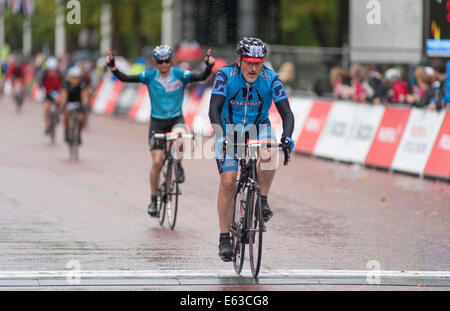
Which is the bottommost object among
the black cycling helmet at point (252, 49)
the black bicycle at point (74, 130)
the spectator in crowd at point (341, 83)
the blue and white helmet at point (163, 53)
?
the black bicycle at point (74, 130)

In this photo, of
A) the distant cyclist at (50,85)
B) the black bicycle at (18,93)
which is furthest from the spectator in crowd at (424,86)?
→ the black bicycle at (18,93)

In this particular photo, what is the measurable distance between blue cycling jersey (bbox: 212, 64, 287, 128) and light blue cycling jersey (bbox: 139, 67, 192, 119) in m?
3.43

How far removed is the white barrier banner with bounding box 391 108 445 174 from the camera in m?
16.9

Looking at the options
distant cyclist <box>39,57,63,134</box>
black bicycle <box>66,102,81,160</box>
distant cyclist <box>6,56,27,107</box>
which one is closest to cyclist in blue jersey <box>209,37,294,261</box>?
black bicycle <box>66,102,81,160</box>

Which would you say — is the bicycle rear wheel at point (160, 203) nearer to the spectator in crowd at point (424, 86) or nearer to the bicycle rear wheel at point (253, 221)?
the bicycle rear wheel at point (253, 221)

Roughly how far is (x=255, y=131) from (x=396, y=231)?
3.38 m

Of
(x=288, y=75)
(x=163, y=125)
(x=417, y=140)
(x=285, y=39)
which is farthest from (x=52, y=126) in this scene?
(x=285, y=39)

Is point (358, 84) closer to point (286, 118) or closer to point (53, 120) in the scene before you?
point (53, 120)

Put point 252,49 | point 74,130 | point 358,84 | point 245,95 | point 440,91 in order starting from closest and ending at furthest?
1. point 252,49
2. point 245,95
3. point 440,91
4. point 74,130
5. point 358,84

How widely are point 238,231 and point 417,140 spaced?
29.7 feet

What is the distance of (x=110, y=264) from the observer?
30.3ft

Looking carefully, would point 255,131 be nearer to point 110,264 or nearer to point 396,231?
point 110,264

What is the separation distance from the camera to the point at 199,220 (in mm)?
12336

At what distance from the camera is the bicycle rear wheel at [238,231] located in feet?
28.8
